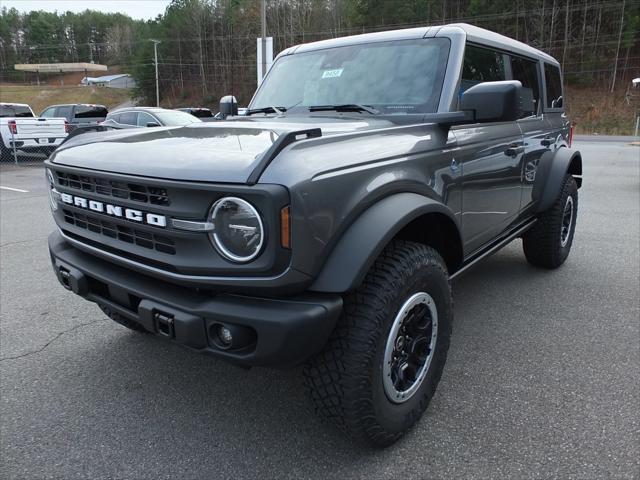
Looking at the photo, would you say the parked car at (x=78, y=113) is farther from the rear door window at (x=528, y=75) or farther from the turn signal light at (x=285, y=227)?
the turn signal light at (x=285, y=227)

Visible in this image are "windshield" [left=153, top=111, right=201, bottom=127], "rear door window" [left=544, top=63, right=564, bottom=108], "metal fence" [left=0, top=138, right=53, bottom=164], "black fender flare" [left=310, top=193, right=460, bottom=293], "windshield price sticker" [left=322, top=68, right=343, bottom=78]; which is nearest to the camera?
"black fender flare" [left=310, top=193, right=460, bottom=293]

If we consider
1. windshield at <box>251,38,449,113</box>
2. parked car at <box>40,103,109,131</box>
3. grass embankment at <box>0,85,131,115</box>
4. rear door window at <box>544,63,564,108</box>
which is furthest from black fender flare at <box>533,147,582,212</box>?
grass embankment at <box>0,85,131,115</box>

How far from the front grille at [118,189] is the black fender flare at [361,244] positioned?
67cm

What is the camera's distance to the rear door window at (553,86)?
14.8ft

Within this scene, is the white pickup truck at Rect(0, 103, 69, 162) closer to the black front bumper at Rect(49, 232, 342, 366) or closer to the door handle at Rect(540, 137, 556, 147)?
the door handle at Rect(540, 137, 556, 147)

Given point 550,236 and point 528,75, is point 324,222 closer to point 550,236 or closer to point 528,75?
point 528,75

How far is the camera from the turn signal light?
174 centimetres

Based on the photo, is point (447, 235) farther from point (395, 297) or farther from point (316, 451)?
point (316, 451)

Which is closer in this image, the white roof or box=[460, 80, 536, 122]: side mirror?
box=[460, 80, 536, 122]: side mirror

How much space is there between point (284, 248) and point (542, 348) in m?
2.19

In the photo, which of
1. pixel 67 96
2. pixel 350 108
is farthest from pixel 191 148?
pixel 67 96

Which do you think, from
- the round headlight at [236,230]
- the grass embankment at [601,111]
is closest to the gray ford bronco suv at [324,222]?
the round headlight at [236,230]

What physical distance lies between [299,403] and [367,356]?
0.85 meters

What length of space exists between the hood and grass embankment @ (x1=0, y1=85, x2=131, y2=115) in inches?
2707
